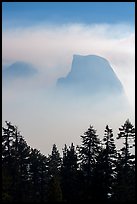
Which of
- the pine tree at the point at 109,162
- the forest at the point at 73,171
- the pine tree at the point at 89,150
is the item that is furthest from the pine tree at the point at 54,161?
the pine tree at the point at 109,162

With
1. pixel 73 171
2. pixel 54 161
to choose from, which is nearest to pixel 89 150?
pixel 73 171

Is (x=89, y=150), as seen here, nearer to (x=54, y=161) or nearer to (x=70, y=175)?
(x=70, y=175)

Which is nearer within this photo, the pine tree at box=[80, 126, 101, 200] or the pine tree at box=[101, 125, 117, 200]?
the pine tree at box=[101, 125, 117, 200]

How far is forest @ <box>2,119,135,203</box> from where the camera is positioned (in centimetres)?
2592

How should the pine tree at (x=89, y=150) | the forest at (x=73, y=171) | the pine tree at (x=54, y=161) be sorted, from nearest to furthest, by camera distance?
the forest at (x=73, y=171) → the pine tree at (x=89, y=150) → the pine tree at (x=54, y=161)

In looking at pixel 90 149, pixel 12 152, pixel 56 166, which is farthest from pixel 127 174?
pixel 56 166

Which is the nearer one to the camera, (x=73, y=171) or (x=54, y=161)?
(x=73, y=171)

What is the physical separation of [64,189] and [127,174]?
6056mm

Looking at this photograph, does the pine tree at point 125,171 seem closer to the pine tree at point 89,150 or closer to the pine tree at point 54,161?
the pine tree at point 89,150

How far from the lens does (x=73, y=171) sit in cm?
3216

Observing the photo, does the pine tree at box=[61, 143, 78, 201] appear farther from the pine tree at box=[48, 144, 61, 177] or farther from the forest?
the pine tree at box=[48, 144, 61, 177]

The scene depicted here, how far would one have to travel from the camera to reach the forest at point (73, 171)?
85.0 feet

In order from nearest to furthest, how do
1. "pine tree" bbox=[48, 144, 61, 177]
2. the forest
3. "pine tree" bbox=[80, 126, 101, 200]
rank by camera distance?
the forest, "pine tree" bbox=[80, 126, 101, 200], "pine tree" bbox=[48, 144, 61, 177]

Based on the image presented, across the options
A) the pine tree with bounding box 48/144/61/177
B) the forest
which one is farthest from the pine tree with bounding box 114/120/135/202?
the pine tree with bounding box 48/144/61/177
